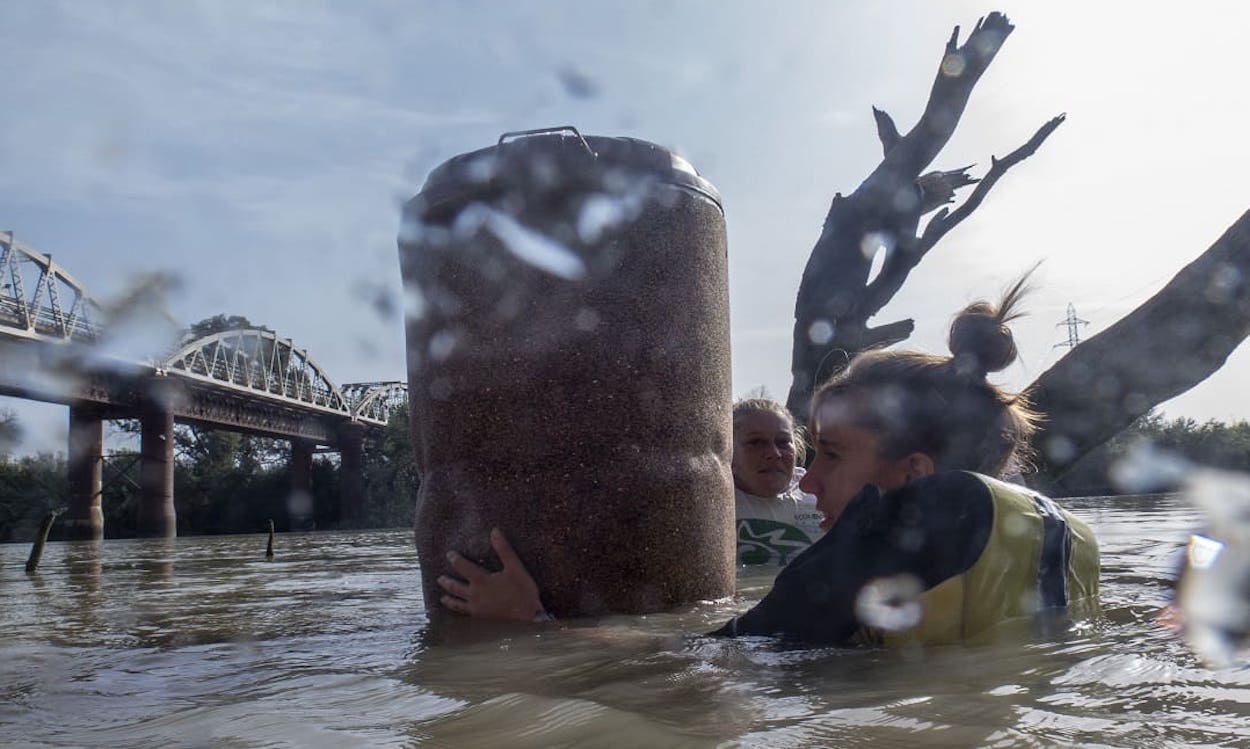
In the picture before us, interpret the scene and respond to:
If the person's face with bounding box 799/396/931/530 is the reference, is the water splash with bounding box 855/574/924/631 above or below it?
below

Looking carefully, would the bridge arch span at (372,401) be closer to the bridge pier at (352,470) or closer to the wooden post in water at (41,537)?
the bridge pier at (352,470)

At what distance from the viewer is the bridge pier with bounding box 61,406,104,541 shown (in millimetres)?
38188

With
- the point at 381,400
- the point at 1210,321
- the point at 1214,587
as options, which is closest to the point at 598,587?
the point at 1214,587

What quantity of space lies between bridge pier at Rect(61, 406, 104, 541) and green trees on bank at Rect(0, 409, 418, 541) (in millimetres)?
5511

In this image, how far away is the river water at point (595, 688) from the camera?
1.64 metres

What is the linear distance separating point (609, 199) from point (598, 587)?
133 centimetres

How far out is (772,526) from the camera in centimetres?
610

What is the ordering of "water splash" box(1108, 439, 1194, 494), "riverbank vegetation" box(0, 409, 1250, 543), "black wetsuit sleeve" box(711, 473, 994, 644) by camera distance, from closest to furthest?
1. "black wetsuit sleeve" box(711, 473, 994, 644)
2. "water splash" box(1108, 439, 1194, 494)
3. "riverbank vegetation" box(0, 409, 1250, 543)

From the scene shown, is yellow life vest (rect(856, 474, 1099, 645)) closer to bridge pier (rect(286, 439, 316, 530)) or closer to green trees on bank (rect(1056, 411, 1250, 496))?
green trees on bank (rect(1056, 411, 1250, 496))

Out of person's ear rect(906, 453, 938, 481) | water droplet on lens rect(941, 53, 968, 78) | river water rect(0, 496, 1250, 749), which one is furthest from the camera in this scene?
water droplet on lens rect(941, 53, 968, 78)

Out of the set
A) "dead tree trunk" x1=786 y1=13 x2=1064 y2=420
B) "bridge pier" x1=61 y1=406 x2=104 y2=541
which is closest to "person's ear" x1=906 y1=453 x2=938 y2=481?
"dead tree trunk" x1=786 y1=13 x2=1064 y2=420

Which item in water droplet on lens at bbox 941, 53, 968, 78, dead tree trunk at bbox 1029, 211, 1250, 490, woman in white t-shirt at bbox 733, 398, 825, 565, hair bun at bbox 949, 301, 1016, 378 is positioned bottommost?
woman in white t-shirt at bbox 733, 398, 825, 565

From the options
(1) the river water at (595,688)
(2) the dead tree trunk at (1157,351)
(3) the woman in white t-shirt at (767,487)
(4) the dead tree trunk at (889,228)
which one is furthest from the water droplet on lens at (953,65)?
(1) the river water at (595,688)

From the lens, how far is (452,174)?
3723 mm
